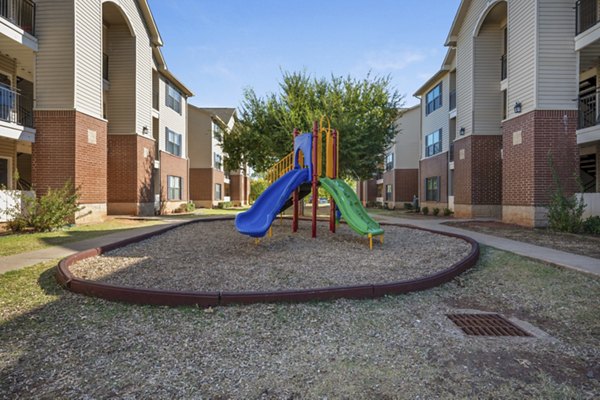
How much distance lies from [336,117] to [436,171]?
11290 millimetres

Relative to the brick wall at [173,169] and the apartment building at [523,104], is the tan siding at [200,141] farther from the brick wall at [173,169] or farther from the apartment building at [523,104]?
the apartment building at [523,104]

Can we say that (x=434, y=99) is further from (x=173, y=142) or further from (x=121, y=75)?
(x=121, y=75)

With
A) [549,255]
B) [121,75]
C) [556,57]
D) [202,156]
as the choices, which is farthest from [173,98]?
[549,255]

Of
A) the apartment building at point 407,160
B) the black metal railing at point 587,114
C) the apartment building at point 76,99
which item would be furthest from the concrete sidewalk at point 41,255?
the apartment building at point 407,160

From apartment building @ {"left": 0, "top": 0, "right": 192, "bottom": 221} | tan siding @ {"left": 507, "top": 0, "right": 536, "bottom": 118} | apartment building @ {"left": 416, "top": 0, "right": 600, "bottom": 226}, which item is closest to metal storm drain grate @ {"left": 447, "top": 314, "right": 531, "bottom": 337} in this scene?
apartment building @ {"left": 416, "top": 0, "right": 600, "bottom": 226}

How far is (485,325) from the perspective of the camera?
402cm

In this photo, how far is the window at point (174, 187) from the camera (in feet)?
80.8

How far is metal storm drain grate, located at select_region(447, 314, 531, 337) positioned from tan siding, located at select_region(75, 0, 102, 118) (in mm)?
15707

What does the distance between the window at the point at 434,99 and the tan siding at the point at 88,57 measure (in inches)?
865

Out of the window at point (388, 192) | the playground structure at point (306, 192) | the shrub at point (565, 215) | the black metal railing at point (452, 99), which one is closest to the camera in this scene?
the playground structure at point (306, 192)

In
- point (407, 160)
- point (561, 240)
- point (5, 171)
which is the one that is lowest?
point (561, 240)

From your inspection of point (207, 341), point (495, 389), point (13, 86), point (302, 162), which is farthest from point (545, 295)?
point (13, 86)

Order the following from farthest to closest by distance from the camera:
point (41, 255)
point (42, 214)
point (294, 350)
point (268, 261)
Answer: point (42, 214), point (41, 255), point (268, 261), point (294, 350)

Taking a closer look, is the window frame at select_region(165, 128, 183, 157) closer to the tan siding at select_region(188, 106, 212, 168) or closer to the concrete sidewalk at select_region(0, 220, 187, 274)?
the tan siding at select_region(188, 106, 212, 168)
